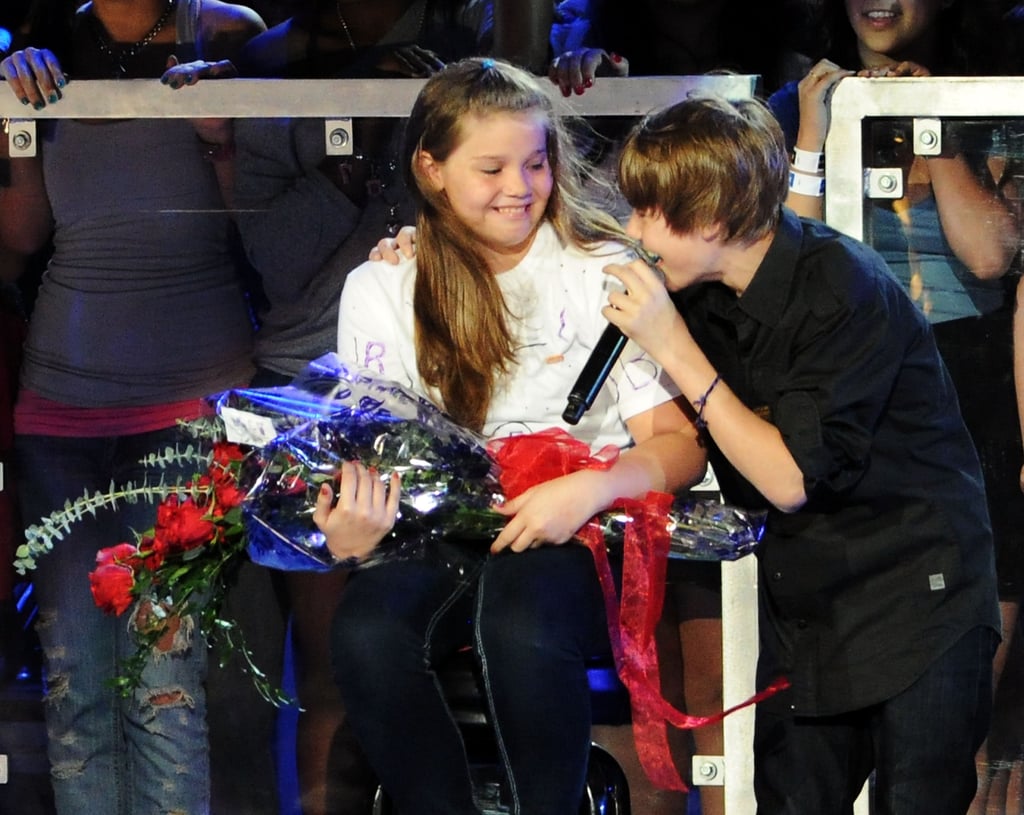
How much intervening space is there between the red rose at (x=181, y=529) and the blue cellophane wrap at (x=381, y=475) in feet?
0.25

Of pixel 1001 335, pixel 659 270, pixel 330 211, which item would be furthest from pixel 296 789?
pixel 1001 335

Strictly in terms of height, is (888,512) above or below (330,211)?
below

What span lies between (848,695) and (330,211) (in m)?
1.15

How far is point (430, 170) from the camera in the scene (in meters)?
2.05

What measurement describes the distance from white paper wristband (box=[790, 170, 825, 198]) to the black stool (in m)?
0.84

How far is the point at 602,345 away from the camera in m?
1.77

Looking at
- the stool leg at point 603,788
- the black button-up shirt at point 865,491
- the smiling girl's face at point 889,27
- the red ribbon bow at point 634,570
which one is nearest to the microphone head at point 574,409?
the red ribbon bow at point 634,570

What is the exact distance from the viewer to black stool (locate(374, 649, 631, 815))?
1.87 m

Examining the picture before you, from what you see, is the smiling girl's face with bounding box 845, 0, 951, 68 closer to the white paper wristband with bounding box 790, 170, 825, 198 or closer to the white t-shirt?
the white paper wristband with bounding box 790, 170, 825, 198

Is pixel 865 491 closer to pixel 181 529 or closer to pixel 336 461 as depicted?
pixel 336 461

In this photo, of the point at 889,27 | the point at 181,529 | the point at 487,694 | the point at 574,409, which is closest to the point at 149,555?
the point at 181,529

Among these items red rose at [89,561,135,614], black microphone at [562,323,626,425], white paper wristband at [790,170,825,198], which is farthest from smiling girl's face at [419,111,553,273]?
red rose at [89,561,135,614]

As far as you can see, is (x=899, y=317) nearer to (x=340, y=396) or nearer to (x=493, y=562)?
(x=493, y=562)

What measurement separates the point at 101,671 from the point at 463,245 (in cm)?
100
